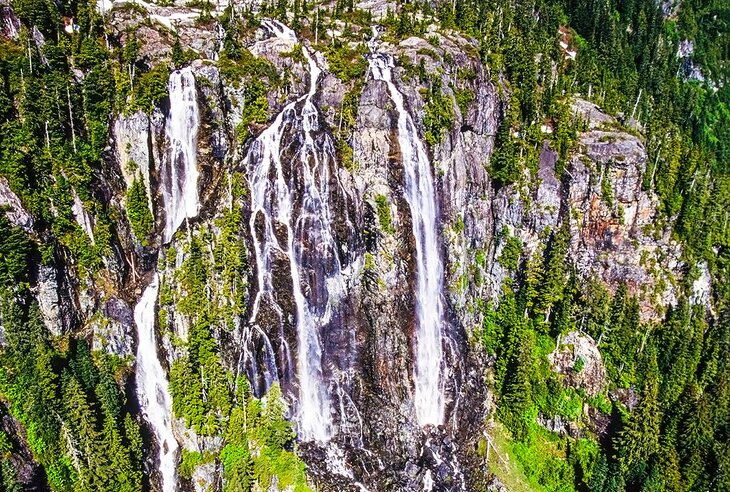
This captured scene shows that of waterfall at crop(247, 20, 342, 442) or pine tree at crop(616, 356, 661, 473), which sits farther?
pine tree at crop(616, 356, 661, 473)

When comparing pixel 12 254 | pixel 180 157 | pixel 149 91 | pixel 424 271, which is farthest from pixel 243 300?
pixel 149 91

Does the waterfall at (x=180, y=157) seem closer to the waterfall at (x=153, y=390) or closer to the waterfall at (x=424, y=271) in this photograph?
the waterfall at (x=153, y=390)

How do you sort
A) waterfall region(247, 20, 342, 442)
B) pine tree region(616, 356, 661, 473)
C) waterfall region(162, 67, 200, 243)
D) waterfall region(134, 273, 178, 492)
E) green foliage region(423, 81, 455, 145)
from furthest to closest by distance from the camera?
green foliage region(423, 81, 455, 145)
pine tree region(616, 356, 661, 473)
waterfall region(162, 67, 200, 243)
waterfall region(247, 20, 342, 442)
waterfall region(134, 273, 178, 492)

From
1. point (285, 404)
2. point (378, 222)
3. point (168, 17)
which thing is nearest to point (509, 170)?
point (378, 222)

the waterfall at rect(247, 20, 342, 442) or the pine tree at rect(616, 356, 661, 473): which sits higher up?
the waterfall at rect(247, 20, 342, 442)

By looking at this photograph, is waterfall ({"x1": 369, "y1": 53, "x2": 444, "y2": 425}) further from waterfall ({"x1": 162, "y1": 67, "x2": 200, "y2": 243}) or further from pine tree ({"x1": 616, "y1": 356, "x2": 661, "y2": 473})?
waterfall ({"x1": 162, "y1": 67, "x2": 200, "y2": 243})

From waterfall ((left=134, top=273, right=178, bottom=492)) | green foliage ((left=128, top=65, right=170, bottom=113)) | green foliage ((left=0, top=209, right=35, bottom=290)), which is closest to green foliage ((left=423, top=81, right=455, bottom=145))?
green foliage ((left=128, top=65, right=170, bottom=113))
